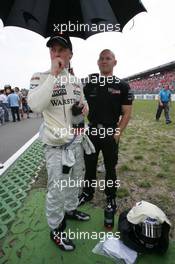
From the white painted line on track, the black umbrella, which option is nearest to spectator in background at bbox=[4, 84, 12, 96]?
the white painted line on track

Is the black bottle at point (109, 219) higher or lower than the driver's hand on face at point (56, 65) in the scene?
lower

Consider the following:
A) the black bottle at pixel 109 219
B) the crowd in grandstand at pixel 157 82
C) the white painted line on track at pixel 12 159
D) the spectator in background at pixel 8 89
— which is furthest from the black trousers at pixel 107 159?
the crowd in grandstand at pixel 157 82

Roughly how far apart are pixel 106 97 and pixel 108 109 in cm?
15

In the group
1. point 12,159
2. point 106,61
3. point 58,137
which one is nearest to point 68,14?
point 106,61

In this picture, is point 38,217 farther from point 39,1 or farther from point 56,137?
point 39,1

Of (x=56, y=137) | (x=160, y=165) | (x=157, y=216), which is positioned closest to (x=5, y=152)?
(x=160, y=165)

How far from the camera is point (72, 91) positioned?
209cm

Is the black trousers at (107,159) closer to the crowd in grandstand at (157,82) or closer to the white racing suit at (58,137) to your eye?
the white racing suit at (58,137)

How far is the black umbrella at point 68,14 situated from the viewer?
2.29 meters

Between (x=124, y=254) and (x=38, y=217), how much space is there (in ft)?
3.77

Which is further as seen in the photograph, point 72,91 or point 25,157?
point 25,157

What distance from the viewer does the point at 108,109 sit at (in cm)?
275

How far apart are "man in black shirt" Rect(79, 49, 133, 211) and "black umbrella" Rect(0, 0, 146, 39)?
1.16 ft

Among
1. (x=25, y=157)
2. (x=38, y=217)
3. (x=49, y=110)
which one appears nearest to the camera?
(x=49, y=110)
